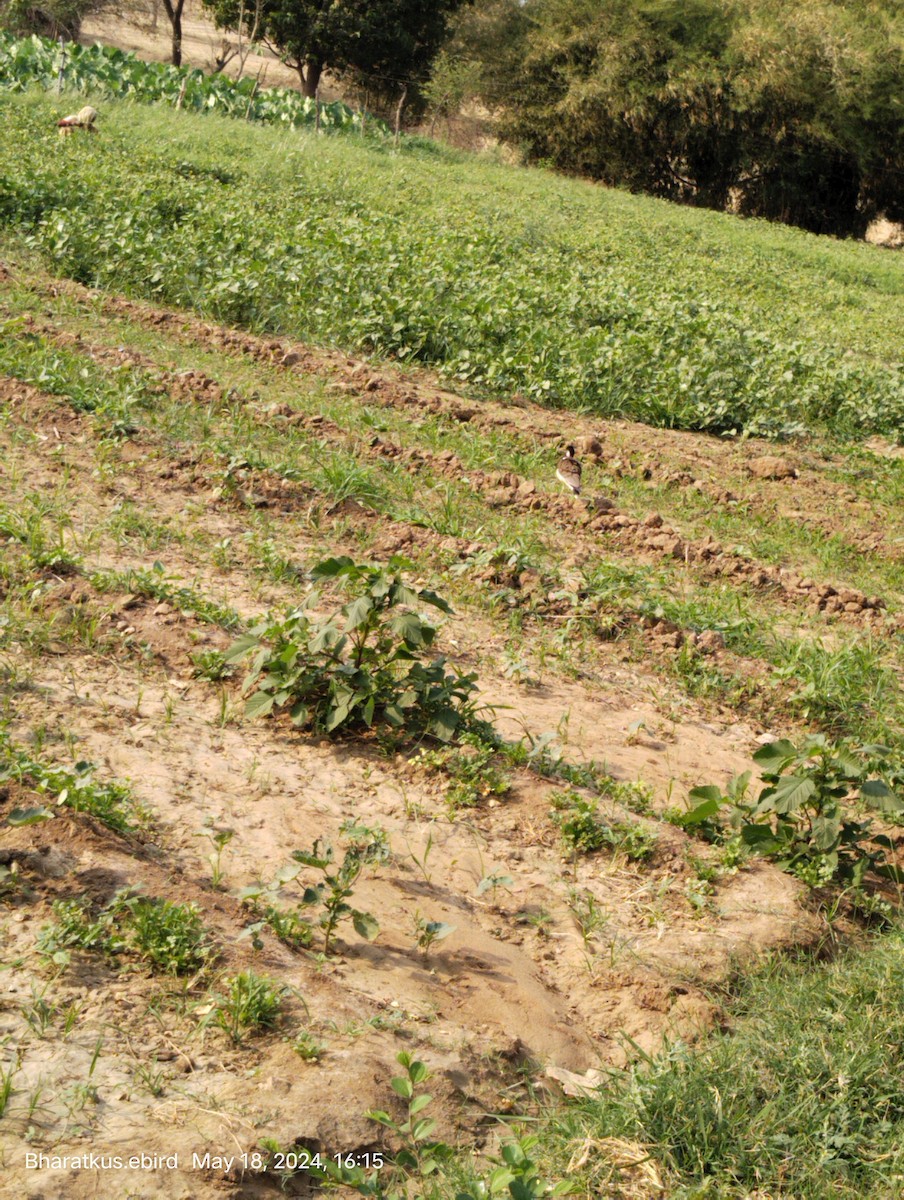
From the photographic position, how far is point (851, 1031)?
2740mm

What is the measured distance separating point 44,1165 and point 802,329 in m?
11.3

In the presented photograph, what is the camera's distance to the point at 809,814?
3686 mm

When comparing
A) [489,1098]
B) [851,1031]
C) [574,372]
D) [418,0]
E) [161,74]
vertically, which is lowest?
[489,1098]

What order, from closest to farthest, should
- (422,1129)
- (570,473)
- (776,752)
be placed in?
(422,1129)
(776,752)
(570,473)

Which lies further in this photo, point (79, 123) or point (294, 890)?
point (79, 123)

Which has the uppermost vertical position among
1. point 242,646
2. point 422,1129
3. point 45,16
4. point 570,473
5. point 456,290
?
point 45,16

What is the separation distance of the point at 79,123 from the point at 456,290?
7.95 metres

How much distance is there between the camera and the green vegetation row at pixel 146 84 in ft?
65.8

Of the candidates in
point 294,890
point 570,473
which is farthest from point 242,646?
point 570,473

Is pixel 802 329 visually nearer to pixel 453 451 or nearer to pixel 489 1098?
pixel 453 451

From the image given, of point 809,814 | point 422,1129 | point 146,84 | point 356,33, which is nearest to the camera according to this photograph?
point 422,1129

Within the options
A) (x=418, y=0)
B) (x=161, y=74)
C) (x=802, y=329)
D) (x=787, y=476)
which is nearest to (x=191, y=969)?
(x=787, y=476)

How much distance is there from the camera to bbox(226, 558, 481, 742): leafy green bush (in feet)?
12.2

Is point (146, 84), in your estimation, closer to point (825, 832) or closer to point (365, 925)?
point (825, 832)
